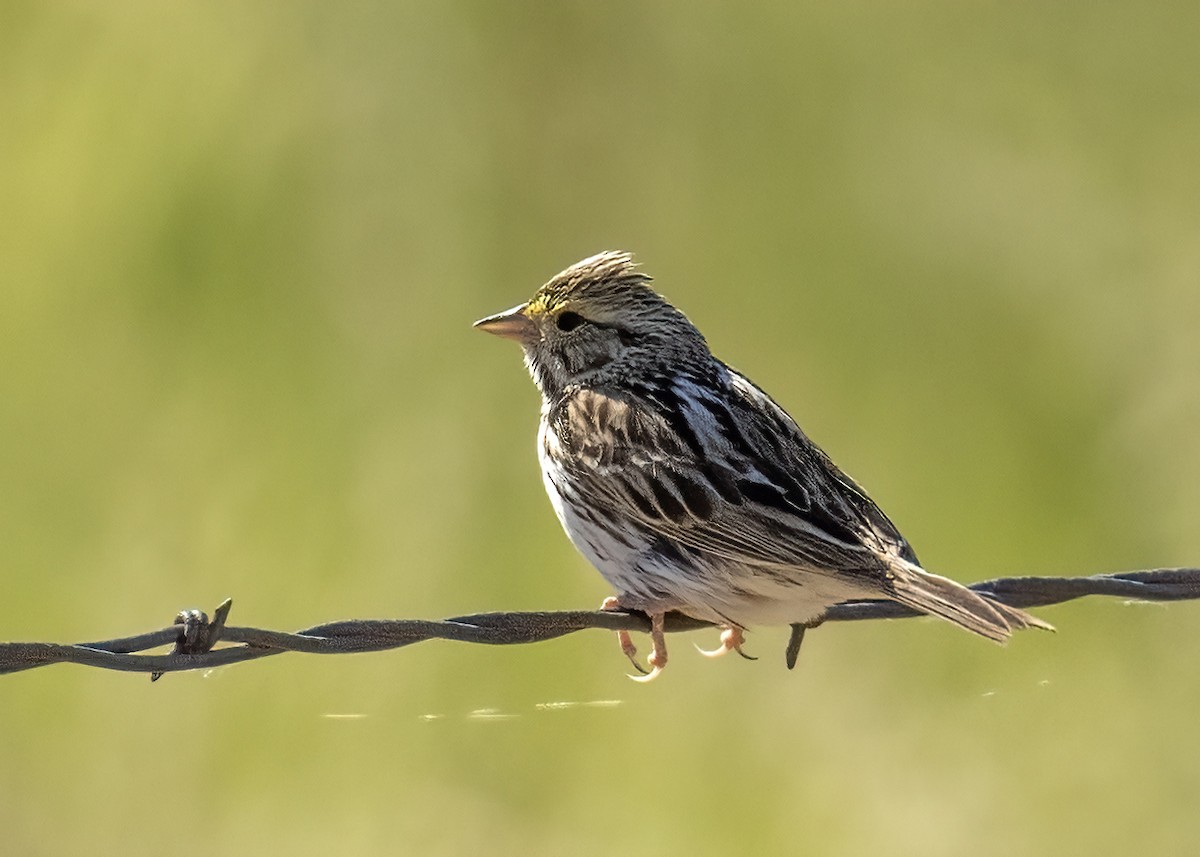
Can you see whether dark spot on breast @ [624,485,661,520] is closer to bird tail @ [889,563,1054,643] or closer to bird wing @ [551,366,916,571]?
bird wing @ [551,366,916,571]

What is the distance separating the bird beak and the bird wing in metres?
0.52

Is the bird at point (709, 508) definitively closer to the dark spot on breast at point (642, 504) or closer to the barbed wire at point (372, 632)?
the dark spot on breast at point (642, 504)

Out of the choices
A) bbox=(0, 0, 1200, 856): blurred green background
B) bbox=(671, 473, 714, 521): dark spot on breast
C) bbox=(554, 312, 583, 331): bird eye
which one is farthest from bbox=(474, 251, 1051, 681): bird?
bbox=(0, 0, 1200, 856): blurred green background

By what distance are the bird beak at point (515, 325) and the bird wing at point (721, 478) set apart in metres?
0.52

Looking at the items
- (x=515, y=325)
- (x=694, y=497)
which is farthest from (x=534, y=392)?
(x=694, y=497)

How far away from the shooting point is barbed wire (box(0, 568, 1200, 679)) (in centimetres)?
406

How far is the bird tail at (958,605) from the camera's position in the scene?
4.40m

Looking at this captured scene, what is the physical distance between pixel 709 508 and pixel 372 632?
133 cm

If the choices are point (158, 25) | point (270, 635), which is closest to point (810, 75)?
point (158, 25)

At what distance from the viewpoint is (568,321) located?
6469 millimetres

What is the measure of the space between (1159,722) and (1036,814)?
3.31 feet

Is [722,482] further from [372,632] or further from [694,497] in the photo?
[372,632]

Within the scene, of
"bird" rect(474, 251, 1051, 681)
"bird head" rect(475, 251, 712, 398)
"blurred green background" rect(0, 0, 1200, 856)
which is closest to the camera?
"bird" rect(474, 251, 1051, 681)

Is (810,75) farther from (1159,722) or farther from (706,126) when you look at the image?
(1159,722)
